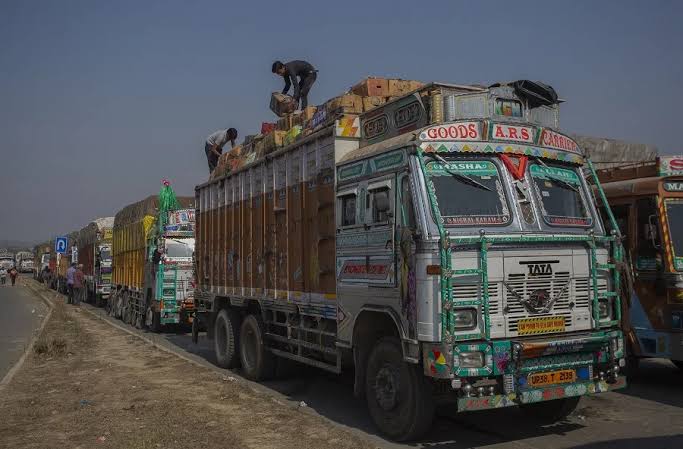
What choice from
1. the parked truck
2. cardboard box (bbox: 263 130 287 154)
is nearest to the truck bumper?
the parked truck

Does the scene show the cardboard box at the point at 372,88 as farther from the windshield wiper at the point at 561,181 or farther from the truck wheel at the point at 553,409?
the truck wheel at the point at 553,409

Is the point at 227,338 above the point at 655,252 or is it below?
below

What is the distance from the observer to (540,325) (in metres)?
6.01

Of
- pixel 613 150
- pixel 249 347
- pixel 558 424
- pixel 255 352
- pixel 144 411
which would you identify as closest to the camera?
pixel 558 424

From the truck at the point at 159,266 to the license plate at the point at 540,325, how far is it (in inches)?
484

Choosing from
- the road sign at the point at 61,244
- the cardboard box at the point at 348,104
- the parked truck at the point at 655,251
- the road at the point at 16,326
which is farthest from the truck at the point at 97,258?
the parked truck at the point at 655,251

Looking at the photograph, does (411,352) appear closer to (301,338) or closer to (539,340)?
(539,340)

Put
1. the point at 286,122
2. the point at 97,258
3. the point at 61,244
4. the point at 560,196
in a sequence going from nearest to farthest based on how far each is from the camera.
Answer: the point at 560,196 < the point at 286,122 < the point at 97,258 < the point at 61,244

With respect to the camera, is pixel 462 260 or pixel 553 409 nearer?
pixel 462 260

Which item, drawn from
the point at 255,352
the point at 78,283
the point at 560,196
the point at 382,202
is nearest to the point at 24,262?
the point at 78,283

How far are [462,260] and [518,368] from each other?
1067 mm

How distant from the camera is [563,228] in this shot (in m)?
6.49

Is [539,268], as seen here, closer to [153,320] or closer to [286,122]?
[286,122]

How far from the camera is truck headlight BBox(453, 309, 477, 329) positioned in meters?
5.69
